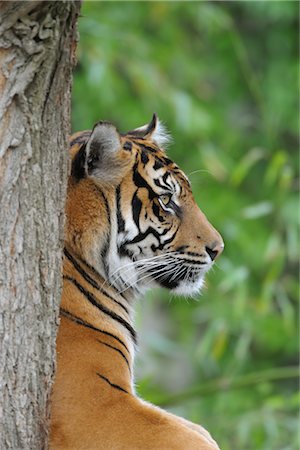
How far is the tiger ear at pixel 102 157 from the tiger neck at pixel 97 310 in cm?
28

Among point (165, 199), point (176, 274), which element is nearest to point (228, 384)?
point (176, 274)

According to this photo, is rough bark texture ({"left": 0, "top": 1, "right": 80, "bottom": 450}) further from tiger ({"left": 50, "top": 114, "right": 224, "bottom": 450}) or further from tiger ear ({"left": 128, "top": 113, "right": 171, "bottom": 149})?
tiger ear ({"left": 128, "top": 113, "right": 171, "bottom": 149})

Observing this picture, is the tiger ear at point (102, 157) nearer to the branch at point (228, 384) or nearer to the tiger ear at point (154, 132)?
the tiger ear at point (154, 132)

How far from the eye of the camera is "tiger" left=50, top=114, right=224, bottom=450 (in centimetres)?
296

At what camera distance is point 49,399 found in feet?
8.96

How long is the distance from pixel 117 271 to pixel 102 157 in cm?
40

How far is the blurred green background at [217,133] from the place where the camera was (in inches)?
299

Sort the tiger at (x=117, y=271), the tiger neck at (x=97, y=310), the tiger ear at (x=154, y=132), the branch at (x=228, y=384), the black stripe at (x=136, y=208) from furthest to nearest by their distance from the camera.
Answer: the branch at (x=228, y=384) → the tiger ear at (x=154, y=132) → the black stripe at (x=136, y=208) → the tiger neck at (x=97, y=310) → the tiger at (x=117, y=271)

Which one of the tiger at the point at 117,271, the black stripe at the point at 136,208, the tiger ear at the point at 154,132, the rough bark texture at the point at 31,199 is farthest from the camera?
the tiger ear at the point at 154,132

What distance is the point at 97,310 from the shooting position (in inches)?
130

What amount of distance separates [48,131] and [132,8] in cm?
717

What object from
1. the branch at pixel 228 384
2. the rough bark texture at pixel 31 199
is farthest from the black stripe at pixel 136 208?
the branch at pixel 228 384

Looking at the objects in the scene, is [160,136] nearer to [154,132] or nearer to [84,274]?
[154,132]

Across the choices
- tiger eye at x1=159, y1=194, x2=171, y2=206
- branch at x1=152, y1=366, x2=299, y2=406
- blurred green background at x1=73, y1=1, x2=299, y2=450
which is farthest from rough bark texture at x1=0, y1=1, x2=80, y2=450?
blurred green background at x1=73, y1=1, x2=299, y2=450
